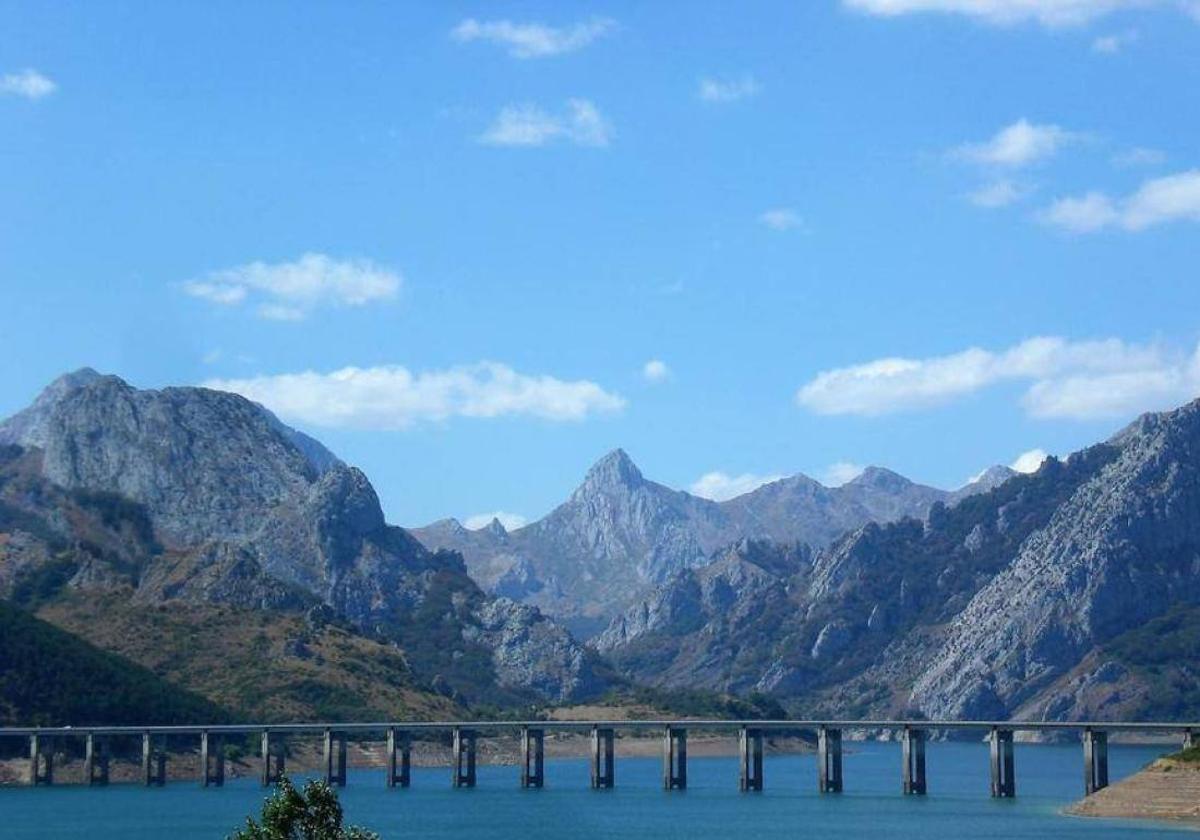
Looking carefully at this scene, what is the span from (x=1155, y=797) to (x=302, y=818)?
4839 inches

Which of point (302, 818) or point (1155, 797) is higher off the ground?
point (302, 818)

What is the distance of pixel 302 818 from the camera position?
73.0 metres

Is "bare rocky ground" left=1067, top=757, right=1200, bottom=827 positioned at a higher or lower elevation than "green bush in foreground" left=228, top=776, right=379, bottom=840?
lower

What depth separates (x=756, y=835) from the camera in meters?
166

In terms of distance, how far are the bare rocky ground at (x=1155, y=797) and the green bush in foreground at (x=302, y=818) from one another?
11287 cm

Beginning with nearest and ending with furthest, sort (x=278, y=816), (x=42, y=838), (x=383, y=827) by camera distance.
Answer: (x=278, y=816), (x=42, y=838), (x=383, y=827)

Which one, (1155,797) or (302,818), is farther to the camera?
(1155,797)

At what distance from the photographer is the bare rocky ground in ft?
573

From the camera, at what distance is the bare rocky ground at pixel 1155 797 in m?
175

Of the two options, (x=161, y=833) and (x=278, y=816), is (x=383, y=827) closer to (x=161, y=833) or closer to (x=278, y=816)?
(x=161, y=833)

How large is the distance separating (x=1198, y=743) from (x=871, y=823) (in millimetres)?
38937

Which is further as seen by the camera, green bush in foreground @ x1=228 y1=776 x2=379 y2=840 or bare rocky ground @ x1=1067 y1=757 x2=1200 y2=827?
bare rocky ground @ x1=1067 y1=757 x2=1200 y2=827

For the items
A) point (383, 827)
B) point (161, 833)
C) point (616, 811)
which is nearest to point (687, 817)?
point (616, 811)

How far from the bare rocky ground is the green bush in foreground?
113 metres
